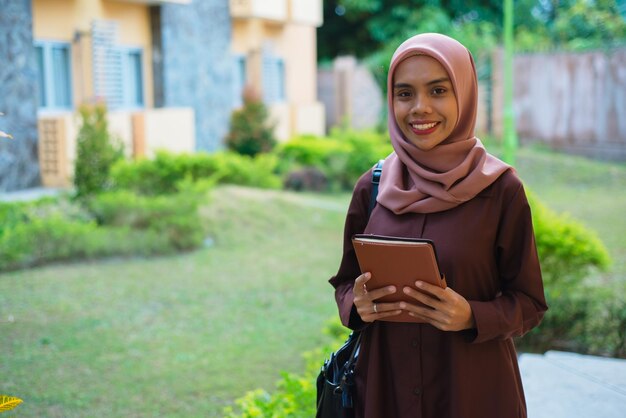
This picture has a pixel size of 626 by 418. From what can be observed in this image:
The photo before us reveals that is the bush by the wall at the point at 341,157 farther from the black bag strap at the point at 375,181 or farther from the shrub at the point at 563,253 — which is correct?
the black bag strap at the point at 375,181

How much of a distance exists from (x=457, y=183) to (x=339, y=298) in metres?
0.48

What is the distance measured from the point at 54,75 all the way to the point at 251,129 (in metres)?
4.36

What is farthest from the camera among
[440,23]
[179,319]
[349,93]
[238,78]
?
[440,23]

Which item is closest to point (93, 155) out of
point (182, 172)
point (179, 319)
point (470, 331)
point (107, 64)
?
point (182, 172)

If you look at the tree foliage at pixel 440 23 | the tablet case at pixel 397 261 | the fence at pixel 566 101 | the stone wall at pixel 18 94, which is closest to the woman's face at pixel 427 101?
the tablet case at pixel 397 261

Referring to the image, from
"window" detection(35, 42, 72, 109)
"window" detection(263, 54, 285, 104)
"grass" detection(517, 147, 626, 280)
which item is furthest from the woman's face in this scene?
"window" detection(263, 54, 285, 104)

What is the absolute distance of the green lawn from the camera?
4.88 m

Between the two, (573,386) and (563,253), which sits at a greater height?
(563,253)

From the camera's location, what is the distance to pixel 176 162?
37.0 ft

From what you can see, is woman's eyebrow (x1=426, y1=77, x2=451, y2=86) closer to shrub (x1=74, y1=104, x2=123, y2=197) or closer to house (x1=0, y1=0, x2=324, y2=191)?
shrub (x1=74, y1=104, x2=123, y2=197)

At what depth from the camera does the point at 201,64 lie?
17.4 metres

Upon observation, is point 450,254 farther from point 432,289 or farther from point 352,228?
point 352,228

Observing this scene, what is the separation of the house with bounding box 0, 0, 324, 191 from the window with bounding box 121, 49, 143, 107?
0.02m

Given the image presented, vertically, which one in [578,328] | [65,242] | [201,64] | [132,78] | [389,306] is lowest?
[578,328]
